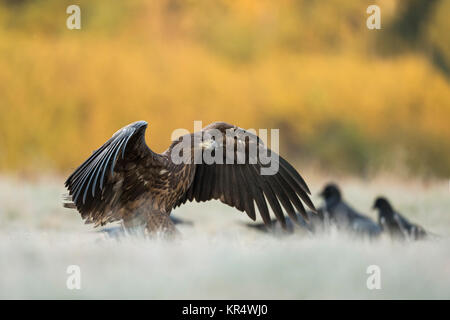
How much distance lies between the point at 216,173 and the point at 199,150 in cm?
39

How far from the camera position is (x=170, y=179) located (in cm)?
431

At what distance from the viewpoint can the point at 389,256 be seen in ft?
13.7

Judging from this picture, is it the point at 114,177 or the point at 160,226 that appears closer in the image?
the point at 114,177

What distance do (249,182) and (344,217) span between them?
67.5 inches

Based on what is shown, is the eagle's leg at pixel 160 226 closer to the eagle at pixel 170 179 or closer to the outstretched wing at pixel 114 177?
the eagle at pixel 170 179

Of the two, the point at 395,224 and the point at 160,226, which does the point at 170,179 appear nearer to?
the point at 160,226

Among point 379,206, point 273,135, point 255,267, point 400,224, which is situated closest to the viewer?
point 255,267

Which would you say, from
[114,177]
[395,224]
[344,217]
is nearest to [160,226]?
[114,177]

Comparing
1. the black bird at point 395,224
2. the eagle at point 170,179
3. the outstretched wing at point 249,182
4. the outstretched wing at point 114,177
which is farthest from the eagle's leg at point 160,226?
the black bird at point 395,224

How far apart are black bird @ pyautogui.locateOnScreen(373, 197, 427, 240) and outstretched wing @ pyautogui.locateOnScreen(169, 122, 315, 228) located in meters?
1.46

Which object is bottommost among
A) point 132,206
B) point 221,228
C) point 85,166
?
point 221,228

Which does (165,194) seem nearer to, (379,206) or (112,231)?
(112,231)

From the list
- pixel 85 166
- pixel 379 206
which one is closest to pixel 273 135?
pixel 379 206

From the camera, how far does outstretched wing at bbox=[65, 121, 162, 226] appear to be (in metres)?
3.75
